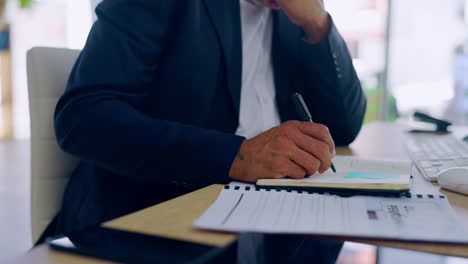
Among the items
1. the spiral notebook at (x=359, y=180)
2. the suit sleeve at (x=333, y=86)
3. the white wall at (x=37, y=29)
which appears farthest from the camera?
the white wall at (x=37, y=29)

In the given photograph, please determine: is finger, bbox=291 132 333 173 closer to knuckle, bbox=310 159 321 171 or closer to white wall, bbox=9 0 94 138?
knuckle, bbox=310 159 321 171

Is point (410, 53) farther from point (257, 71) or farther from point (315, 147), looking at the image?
point (315, 147)

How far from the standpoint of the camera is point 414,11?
441 cm

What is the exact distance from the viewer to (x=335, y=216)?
0.49 meters

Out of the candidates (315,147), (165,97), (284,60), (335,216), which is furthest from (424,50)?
(335,216)

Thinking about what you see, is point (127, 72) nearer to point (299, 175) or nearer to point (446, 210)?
point (299, 175)

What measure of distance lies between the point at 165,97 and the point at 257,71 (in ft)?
1.01

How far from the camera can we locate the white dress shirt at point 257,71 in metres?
1.08

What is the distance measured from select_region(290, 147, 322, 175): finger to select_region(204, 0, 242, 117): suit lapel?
33 centimetres

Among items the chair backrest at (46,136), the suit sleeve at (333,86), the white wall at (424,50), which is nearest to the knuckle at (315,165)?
the suit sleeve at (333,86)

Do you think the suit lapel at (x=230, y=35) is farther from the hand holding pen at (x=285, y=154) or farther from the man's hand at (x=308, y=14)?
the hand holding pen at (x=285, y=154)

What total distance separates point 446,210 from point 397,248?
0.40ft

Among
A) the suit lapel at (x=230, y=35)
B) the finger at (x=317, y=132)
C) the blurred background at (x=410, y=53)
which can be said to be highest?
the suit lapel at (x=230, y=35)

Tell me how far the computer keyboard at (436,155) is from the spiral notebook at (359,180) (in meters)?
0.04
